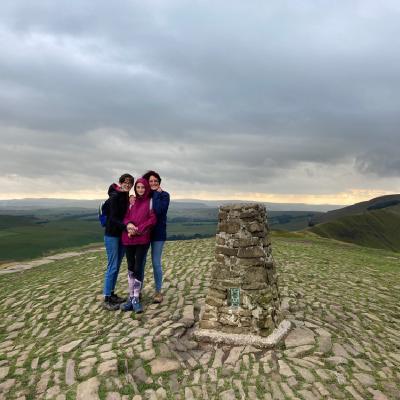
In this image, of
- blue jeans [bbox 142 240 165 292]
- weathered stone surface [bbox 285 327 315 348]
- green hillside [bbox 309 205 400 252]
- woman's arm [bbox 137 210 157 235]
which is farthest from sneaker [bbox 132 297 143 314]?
green hillside [bbox 309 205 400 252]

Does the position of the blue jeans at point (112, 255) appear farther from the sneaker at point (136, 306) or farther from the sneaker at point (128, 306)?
the sneaker at point (136, 306)

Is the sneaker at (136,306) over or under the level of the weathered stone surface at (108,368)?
over

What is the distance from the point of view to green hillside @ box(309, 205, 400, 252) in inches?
5094

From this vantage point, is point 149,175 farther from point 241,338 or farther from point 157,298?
point 241,338

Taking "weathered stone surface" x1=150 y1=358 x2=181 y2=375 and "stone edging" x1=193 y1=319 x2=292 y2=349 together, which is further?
"stone edging" x1=193 y1=319 x2=292 y2=349

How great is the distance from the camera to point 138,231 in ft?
31.9

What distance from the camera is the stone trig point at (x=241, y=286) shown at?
8.82 m

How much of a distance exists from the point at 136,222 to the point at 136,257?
1.03 metres

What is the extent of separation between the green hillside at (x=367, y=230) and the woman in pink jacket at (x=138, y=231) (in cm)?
11995

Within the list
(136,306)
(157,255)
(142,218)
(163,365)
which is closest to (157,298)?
(136,306)

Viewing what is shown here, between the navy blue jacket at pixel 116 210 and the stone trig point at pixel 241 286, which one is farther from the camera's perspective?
the navy blue jacket at pixel 116 210

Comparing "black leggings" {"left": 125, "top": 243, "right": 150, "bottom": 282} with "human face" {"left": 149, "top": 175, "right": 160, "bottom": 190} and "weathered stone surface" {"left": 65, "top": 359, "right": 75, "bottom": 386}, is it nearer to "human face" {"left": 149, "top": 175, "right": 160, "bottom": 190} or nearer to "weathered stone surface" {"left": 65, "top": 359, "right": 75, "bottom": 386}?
"human face" {"left": 149, "top": 175, "right": 160, "bottom": 190}

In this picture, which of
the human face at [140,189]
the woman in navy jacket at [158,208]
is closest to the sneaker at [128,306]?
the woman in navy jacket at [158,208]

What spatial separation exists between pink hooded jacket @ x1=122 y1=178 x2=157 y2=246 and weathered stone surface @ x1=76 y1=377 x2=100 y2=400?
3712mm
